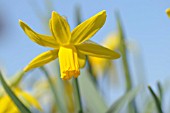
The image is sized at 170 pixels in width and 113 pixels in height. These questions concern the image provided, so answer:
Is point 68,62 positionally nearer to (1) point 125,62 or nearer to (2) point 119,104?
(2) point 119,104

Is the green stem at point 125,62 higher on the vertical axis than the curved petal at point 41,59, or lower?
lower

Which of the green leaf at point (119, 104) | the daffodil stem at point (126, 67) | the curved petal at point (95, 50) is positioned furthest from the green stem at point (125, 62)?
the curved petal at point (95, 50)

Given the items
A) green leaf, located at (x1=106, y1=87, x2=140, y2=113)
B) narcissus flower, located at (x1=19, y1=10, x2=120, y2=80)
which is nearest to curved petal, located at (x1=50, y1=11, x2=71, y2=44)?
narcissus flower, located at (x1=19, y1=10, x2=120, y2=80)

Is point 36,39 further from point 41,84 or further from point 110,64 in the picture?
point 110,64

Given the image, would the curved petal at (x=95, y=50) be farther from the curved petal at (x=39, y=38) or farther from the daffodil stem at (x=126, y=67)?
the daffodil stem at (x=126, y=67)

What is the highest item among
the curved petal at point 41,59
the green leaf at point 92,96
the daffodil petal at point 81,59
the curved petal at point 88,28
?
the curved petal at point 88,28

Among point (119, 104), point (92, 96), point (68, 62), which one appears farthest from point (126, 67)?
point (68, 62)

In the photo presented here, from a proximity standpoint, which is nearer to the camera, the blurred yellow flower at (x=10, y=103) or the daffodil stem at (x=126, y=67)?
the blurred yellow flower at (x=10, y=103)
